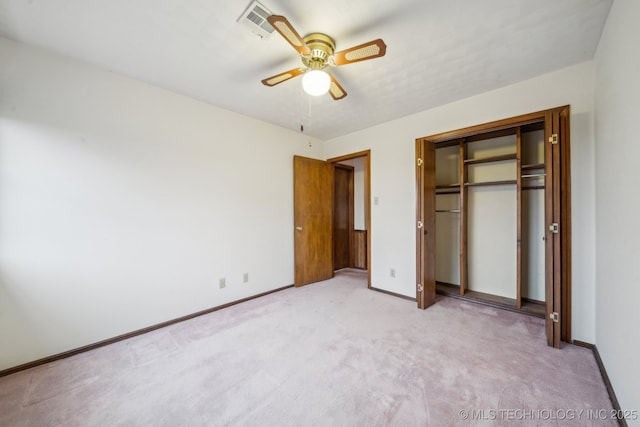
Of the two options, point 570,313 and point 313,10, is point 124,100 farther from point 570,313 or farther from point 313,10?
point 570,313

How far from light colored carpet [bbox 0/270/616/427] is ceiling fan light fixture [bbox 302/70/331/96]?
2.15 meters

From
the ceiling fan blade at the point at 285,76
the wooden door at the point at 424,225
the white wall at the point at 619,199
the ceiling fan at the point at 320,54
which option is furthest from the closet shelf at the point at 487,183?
the ceiling fan blade at the point at 285,76

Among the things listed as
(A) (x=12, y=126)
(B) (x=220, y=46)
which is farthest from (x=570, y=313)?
(A) (x=12, y=126)

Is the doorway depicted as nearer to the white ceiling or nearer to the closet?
the closet

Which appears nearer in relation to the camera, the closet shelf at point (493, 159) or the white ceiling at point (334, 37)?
the white ceiling at point (334, 37)

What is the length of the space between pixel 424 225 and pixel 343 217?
2.32 m

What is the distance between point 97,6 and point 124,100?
0.96 m

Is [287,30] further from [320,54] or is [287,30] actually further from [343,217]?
[343,217]

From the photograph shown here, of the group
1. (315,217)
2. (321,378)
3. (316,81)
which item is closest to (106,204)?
(316,81)

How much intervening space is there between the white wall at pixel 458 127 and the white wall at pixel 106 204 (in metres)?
1.92

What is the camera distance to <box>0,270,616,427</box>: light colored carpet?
144 centimetres

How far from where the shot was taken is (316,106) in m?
3.00

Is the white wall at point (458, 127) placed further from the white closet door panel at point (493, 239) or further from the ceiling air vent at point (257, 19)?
the ceiling air vent at point (257, 19)

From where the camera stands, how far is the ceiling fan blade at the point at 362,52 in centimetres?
147
